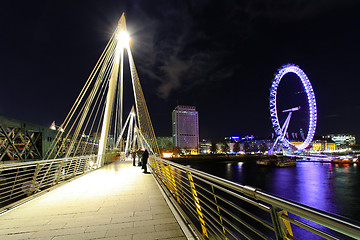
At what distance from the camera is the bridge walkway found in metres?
3.29

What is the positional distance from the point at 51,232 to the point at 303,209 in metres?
3.93

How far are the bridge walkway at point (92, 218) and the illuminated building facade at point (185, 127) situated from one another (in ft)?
445

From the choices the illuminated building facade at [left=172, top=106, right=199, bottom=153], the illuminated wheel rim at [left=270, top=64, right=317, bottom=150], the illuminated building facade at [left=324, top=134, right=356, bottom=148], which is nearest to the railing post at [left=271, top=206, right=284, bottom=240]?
the illuminated wheel rim at [left=270, top=64, right=317, bottom=150]

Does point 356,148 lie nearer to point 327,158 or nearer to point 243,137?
point 243,137

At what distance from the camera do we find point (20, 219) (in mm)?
3977

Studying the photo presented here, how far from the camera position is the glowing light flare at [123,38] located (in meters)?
15.8

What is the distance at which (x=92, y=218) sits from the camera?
4.04m

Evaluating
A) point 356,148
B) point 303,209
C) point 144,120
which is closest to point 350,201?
point 144,120

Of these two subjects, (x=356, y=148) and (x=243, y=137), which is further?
(x=243, y=137)

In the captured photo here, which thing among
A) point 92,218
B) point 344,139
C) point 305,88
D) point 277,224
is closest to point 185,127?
point 305,88

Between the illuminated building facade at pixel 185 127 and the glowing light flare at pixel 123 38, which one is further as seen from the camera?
the illuminated building facade at pixel 185 127

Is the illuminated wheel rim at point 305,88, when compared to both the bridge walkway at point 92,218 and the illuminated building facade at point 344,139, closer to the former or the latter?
the bridge walkway at point 92,218

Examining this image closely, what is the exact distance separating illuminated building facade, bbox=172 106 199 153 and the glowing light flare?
125m

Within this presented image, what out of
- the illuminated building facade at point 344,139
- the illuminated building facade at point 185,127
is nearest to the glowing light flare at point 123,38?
the illuminated building facade at point 185,127
